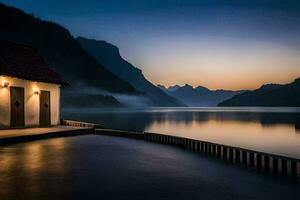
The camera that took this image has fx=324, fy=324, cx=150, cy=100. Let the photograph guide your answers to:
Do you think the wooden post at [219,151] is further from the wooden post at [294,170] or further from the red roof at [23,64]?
the red roof at [23,64]

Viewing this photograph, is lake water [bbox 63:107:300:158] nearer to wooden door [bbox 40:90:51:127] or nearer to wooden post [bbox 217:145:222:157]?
wooden post [bbox 217:145:222:157]

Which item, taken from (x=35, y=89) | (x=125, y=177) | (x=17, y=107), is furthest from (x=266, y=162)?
(x=35, y=89)

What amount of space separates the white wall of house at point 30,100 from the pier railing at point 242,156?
9.67 m

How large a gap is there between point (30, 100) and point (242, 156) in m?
18.0

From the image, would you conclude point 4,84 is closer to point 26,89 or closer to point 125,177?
point 26,89

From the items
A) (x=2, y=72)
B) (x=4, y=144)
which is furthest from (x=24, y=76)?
(x=4, y=144)

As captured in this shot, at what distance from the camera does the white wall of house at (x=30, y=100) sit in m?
24.5

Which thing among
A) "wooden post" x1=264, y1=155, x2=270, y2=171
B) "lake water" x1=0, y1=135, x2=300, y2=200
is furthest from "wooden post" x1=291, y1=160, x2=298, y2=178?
"wooden post" x1=264, y1=155, x2=270, y2=171

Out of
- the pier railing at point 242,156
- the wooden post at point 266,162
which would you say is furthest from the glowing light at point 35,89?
the wooden post at point 266,162

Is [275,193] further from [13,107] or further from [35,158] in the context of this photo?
[13,107]

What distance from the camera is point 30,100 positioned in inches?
1059

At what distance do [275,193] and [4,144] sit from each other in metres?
15.5

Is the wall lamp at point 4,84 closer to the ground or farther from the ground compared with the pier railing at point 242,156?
farther from the ground

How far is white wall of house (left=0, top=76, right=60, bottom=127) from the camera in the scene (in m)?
24.5
